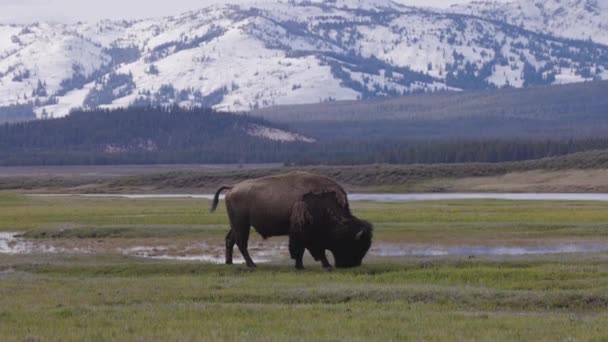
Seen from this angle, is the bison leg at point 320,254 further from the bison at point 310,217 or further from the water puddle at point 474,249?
the water puddle at point 474,249

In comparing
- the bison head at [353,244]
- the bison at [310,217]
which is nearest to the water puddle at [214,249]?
the bison at [310,217]

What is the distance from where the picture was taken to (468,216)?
184 ft

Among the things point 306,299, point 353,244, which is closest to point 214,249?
point 353,244

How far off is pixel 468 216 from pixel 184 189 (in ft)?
222

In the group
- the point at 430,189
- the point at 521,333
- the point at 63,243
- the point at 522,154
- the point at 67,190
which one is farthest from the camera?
the point at 522,154

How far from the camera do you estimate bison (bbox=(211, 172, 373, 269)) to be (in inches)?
1142

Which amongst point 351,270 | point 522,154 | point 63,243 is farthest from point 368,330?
point 522,154

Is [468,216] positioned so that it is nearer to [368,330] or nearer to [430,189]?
[368,330]

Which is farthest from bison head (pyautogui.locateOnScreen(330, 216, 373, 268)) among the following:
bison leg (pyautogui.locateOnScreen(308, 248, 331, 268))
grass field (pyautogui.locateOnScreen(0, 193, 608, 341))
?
grass field (pyautogui.locateOnScreen(0, 193, 608, 341))

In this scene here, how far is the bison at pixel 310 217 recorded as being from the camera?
29000 millimetres

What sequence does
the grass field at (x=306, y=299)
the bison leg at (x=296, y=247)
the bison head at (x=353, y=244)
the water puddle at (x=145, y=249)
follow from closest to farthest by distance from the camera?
the grass field at (x=306, y=299)
the bison head at (x=353, y=244)
the bison leg at (x=296, y=247)
the water puddle at (x=145, y=249)

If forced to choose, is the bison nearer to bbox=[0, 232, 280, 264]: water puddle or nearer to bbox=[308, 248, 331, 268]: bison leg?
bbox=[308, 248, 331, 268]: bison leg

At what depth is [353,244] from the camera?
28953 millimetres

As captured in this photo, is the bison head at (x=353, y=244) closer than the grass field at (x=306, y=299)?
No
